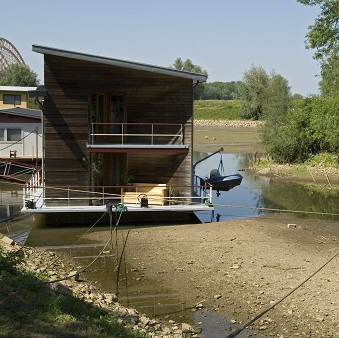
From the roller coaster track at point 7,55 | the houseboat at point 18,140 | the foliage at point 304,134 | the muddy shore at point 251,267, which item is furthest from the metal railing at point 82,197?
the roller coaster track at point 7,55

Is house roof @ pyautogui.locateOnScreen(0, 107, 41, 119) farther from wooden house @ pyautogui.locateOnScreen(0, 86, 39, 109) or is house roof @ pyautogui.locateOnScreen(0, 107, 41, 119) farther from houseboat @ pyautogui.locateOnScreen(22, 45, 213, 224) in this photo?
houseboat @ pyautogui.locateOnScreen(22, 45, 213, 224)

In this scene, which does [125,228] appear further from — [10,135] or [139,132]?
[10,135]

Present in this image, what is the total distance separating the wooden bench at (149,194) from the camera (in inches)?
892

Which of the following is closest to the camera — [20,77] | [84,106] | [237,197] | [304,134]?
[84,106]

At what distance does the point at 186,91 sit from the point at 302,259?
9.63 metres

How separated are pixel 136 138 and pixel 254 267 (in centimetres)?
1045

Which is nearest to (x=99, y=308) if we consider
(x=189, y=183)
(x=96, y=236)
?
(x=96, y=236)

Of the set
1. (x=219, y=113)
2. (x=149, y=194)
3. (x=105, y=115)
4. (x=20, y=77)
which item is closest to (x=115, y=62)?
(x=105, y=115)

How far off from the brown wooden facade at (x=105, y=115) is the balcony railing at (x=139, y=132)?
62 mm

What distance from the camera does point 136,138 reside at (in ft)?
80.7

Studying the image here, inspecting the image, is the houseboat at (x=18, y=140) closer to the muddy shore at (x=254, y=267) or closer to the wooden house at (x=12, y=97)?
the wooden house at (x=12, y=97)

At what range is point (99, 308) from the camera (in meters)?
11.9

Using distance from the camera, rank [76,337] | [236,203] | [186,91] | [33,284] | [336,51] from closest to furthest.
A: [76,337]
[33,284]
[186,91]
[236,203]
[336,51]

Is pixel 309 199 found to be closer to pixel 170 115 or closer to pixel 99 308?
pixel 170 115
